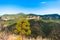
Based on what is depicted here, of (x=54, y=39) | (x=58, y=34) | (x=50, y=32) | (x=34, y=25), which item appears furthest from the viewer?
(x=34, y=25)

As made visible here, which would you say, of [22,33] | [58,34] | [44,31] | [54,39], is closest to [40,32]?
[44,31]

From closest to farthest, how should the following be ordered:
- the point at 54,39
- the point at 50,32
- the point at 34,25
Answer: the point at 54,39, the point at 50,32, the point at 34,25

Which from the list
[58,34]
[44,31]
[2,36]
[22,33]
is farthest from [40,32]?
[2,36]

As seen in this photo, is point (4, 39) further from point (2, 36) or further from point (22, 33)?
point (22, 33)

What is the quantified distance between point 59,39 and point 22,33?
3146 inches

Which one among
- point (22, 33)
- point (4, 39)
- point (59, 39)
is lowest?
point (59, 39)

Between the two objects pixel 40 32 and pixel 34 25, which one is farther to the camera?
pixel 34 25

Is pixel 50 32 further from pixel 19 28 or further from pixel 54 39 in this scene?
pixel 19 28

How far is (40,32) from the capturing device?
477 feet

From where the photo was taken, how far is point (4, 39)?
1426 cm

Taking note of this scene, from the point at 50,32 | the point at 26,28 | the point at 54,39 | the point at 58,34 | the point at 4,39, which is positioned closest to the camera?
the point at 4,39

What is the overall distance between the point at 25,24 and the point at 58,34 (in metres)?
95.0

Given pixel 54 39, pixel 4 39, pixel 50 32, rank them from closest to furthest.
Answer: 1. pixel 4 39
2. pixel 54 39
3. pixel 50 32

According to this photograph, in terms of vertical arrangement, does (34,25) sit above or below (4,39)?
below
